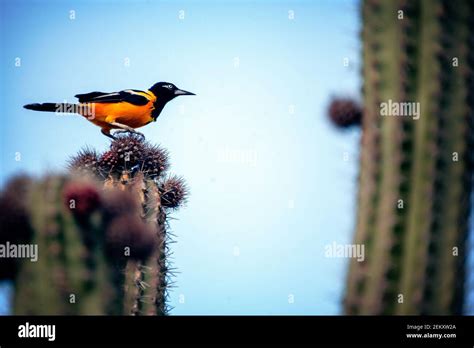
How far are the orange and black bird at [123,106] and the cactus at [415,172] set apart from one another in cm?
258

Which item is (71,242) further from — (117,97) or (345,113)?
(117,97)

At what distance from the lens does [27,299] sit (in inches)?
167

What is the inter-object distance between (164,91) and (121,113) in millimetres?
466

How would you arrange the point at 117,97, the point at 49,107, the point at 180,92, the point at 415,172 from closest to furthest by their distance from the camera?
the point at 415,172
the point at 49,107
the point at 117,97
the point at 180,92

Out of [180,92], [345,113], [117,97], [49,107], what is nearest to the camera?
[345,113]

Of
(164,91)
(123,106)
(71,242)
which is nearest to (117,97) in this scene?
(123,106)

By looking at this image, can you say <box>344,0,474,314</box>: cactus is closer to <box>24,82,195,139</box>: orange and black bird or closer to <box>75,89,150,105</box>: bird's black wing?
<box>24,82,195,139</box>: orange and black bird

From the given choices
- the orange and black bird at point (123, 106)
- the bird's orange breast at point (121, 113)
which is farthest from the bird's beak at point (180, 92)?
the bird's orange breast at point (121, 113)

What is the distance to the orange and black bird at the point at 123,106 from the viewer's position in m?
6.28

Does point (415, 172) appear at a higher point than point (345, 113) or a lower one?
lower

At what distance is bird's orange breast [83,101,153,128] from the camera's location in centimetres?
637

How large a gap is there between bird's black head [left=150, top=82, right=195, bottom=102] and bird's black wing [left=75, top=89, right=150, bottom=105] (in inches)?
4.7

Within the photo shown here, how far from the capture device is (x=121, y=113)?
645 centimetres
